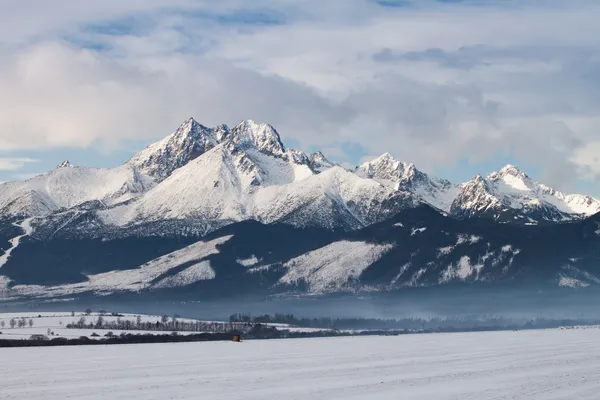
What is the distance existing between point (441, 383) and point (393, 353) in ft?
196

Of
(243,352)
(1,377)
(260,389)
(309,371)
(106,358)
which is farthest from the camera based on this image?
(243,352)

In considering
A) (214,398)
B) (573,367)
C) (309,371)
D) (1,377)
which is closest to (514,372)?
(573,367)

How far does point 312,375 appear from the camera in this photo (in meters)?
129

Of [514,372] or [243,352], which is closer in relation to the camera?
[514,372]

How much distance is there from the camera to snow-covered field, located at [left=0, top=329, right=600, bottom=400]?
356ft

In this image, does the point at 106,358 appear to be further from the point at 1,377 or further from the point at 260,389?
the point at 260,389

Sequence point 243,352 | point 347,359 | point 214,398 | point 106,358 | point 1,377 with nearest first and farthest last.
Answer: point 214,398
point 1,377
point 347,359
point 106,358
point 243,352

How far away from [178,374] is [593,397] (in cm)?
5316

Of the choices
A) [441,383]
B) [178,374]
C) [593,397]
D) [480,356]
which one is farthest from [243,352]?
[593,397]

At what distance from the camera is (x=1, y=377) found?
4983 inches

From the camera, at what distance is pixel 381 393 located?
109312mm

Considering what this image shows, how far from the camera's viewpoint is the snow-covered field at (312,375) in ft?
356

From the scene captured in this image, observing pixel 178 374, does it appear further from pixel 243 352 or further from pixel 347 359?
pixel 243 352

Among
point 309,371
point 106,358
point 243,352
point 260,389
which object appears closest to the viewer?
point 260,389
